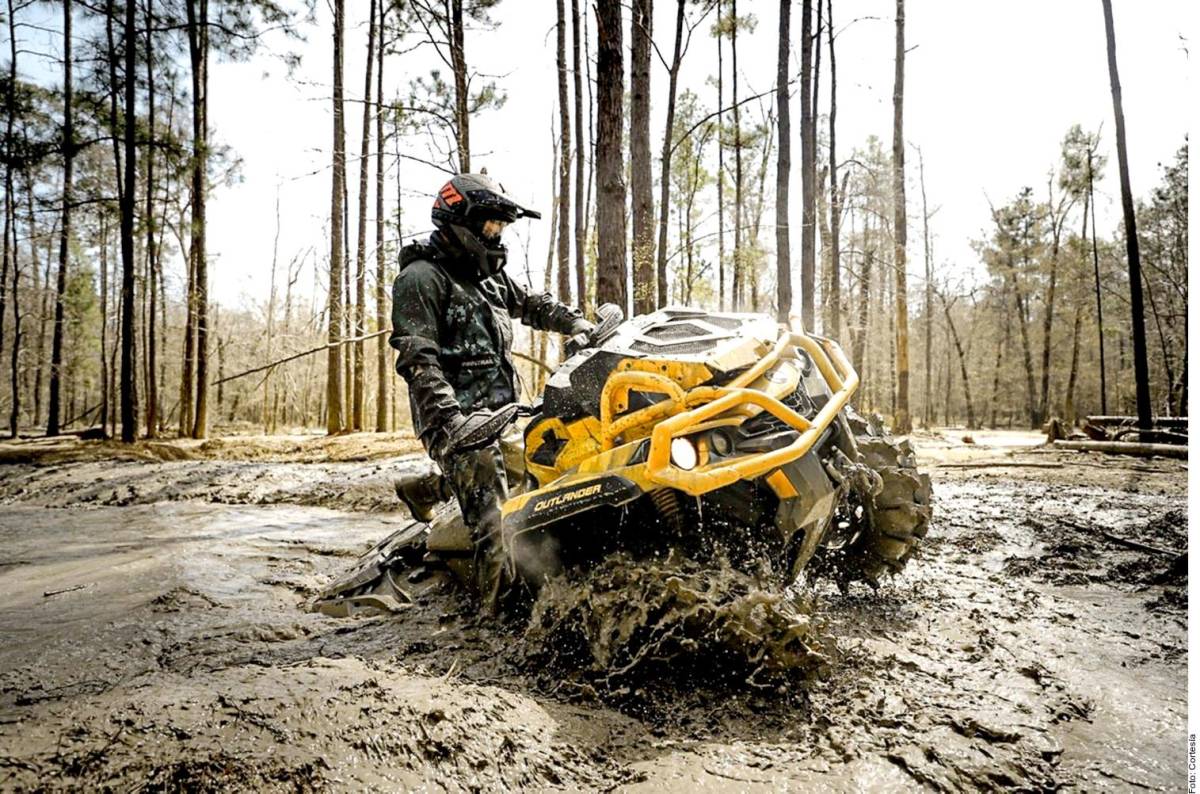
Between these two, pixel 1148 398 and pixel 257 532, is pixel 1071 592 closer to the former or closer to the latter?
pixel 257 532

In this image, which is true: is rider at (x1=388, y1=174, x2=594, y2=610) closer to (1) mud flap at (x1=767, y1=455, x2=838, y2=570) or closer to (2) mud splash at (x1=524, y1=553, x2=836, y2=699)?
(2) mud splash at (x1=524, y1=553, x2=836, y2=699)

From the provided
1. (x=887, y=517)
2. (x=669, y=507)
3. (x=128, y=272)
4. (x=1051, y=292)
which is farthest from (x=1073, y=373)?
(x=128, y=272)

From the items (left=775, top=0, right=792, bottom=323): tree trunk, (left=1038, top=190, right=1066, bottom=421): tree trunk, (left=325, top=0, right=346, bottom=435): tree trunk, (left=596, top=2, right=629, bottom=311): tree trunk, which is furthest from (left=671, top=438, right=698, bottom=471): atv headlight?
(left=1038, top=190, right=1066, bottom=421): tree trunk

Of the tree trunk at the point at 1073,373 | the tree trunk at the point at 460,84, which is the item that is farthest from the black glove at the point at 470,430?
the tree trunk at the point at 1073,373

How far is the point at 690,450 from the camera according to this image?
2494mm

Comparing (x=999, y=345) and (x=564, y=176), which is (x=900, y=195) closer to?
(x=564, y=176)

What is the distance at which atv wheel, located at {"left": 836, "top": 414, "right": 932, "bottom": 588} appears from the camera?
348 centimetres

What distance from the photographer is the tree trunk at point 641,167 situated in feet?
27.5

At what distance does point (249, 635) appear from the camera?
10.2ft

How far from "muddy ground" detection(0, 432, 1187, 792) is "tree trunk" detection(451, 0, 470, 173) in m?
9.69

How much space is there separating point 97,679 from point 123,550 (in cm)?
319

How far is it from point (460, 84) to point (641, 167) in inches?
249

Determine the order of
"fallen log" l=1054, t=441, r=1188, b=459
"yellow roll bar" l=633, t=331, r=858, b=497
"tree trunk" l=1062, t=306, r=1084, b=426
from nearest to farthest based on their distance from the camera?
1. "yellow roll bar" l=633, t=331, r=858, b=497
2. "fallen log" l=1054, t=441, r=1188, b=459
3. "tree trunk" l=1062, t=306, r=1084, b=426

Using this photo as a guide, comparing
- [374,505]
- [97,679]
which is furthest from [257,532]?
[97,679]
